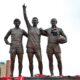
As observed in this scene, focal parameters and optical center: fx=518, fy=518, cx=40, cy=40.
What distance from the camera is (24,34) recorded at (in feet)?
55.5

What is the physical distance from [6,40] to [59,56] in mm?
1820

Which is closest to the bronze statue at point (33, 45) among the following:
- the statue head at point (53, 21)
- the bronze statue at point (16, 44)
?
the bronze statue at point (16, 44)

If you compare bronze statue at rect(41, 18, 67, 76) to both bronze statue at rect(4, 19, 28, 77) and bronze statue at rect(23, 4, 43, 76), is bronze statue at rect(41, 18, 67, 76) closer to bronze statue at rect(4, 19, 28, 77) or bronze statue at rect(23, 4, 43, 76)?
bronze statue at rect(23, 4, 43, 76)

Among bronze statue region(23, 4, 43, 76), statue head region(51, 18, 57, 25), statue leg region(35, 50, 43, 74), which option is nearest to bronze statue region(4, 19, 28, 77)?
bronze statue region(23, 4, 43, 76)

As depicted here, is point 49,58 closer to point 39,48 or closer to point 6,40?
point 39,48

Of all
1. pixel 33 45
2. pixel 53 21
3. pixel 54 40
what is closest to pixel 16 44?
pixel 33 45

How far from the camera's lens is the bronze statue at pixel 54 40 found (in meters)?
16.6

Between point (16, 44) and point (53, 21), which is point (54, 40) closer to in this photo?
point (53, 21)

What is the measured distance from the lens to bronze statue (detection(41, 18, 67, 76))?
16.6m

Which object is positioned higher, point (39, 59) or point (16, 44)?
point (16, 44)

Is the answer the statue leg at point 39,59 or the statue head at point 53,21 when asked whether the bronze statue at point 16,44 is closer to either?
the statue leg at point 39,59

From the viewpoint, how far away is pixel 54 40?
1670 centimetres

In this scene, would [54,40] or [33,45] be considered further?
[54,40]

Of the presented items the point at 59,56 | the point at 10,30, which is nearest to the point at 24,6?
the point at 10,30
